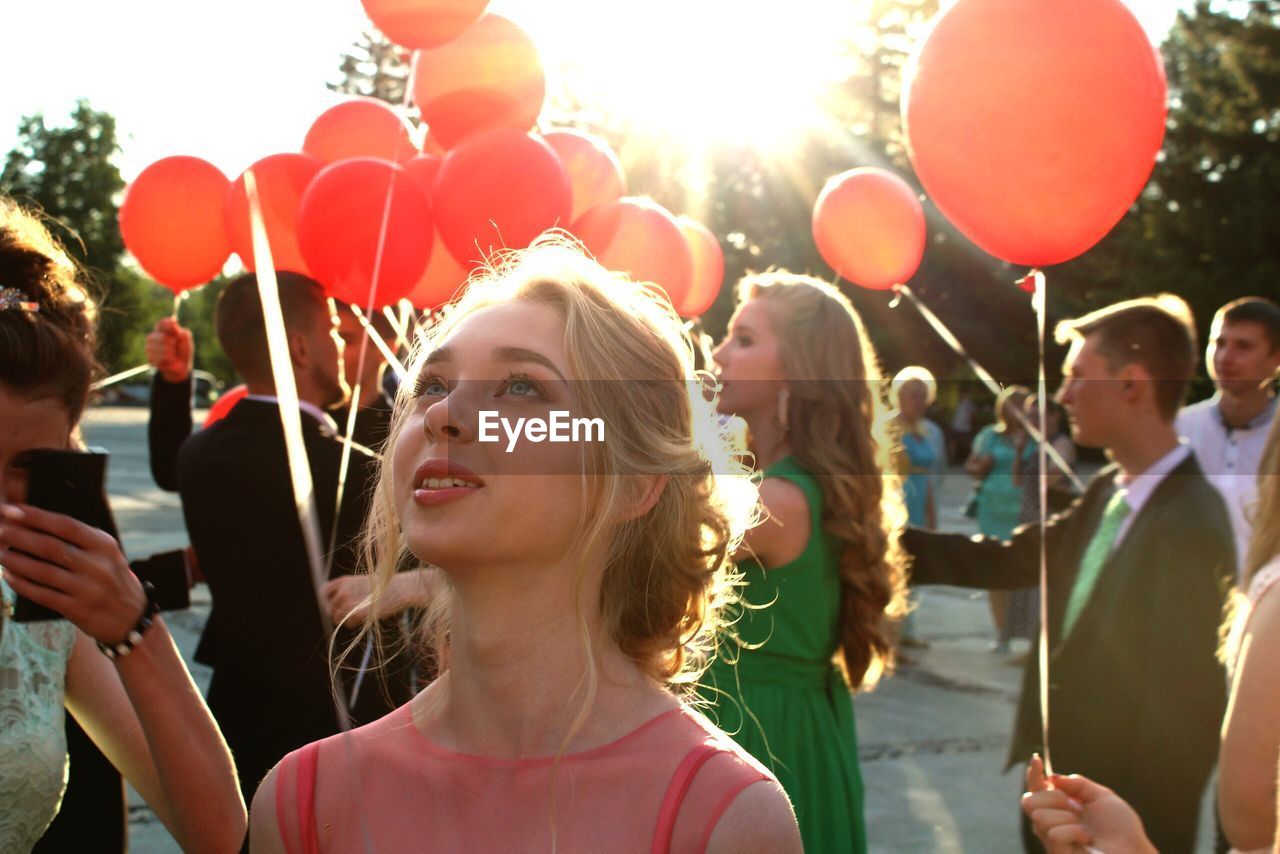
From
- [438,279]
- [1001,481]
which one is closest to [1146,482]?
[438,279]

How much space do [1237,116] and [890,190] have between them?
28679 mm

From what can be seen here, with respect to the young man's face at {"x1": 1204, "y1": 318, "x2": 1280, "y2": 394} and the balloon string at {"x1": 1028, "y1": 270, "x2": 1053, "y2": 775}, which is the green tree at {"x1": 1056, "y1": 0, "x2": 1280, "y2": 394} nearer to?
the young man's face at {"x1": 1204, "y1": 318, "x2": 1280, "y2": 394}

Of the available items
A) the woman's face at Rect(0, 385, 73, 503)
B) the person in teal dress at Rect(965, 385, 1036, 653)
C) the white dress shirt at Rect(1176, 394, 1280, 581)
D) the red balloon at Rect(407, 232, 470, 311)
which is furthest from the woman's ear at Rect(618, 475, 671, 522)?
the person in teal dress at Rect(965, 385, 1036, 653)

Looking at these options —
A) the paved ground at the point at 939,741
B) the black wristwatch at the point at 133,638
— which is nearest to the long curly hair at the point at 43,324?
the paved ground at the point at 939,741

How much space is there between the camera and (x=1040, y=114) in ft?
7.91

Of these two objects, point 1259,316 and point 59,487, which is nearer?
point 59,487

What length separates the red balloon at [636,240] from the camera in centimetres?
347

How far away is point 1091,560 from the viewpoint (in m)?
3.62

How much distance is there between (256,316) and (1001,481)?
6.38 meters

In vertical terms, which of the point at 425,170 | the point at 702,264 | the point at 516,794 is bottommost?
the point at 516,794

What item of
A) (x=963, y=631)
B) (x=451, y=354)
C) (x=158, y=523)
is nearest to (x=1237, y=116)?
(x=963, y=631)

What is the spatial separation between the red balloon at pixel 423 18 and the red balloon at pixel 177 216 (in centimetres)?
99

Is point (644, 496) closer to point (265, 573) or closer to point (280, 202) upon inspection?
point (265, 573)

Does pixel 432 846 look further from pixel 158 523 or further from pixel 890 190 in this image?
pixel 158 523
